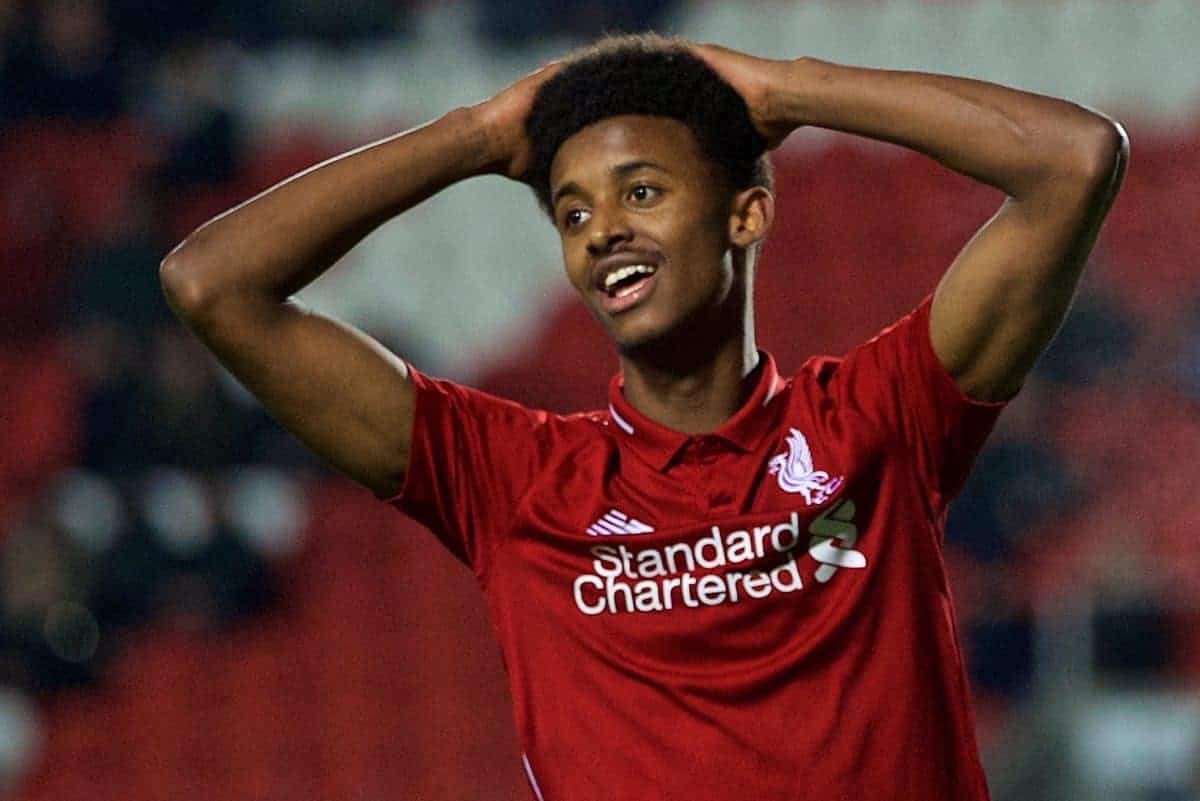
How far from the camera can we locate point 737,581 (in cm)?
220

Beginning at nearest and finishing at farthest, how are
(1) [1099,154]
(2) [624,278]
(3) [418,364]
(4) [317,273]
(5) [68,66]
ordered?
1. (1) [1099,154]
2. (2) [624,278]
3. (4) [317,273]
4. (3) [418,364]
5. (5) [68,66]

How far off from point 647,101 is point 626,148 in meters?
0.07

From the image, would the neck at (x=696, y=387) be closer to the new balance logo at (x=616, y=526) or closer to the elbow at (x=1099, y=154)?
the new balance logo at (x=616, y=526)

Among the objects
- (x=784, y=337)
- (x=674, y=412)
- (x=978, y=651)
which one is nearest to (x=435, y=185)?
(x=674, y=412)

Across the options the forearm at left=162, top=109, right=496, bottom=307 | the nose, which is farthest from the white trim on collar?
the forearm at left=162, top=109, right=496, bottom=307

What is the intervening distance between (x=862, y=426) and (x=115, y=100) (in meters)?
6.10

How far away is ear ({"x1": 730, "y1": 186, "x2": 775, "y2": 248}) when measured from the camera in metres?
2.39

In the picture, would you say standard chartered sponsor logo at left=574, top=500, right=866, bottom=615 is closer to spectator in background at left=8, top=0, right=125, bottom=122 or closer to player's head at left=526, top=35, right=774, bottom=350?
player's head at left=526, top=35, right=774, bottom=350

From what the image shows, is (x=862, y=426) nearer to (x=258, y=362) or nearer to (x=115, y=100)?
(x=258, y=362)

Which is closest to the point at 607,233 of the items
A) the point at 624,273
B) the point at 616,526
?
the point at 624,273

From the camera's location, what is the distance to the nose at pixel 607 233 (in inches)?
88.5

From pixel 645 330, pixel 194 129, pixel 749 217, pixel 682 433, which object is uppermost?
pixel 194 129

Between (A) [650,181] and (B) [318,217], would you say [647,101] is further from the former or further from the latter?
Answer: (B) [318,217]

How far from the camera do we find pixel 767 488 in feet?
7.45
